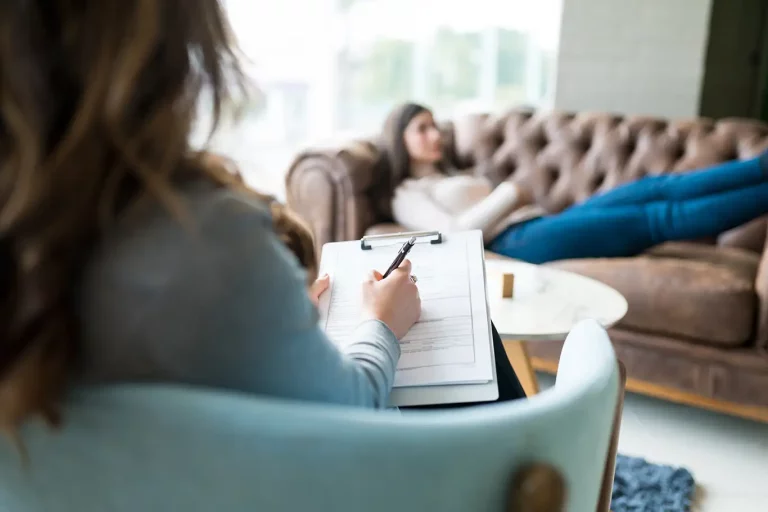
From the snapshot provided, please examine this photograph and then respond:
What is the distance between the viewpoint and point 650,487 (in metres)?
1.63

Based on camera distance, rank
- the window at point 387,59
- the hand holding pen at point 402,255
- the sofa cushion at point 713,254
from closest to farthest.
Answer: the hand holding pen at point 402,255
the sofa cushion at point 713,254
the window at point 387,59

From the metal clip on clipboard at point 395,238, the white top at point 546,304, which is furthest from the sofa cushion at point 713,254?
the metal clip on clipboard at point 395,238

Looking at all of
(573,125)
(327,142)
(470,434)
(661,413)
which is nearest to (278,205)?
(470,434)

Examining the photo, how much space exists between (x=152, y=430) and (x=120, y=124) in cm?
21

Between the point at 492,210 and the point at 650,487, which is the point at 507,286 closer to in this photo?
the point at 650,487

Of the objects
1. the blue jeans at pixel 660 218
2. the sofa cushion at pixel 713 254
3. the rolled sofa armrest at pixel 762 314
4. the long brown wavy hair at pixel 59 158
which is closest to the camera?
the long brown wavy hair at pixel 59 158

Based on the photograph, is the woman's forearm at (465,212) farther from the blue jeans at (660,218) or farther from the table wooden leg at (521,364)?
the table wooden leg at (521,364)

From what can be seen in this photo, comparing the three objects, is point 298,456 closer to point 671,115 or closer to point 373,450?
point 373,450

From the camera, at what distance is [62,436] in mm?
513

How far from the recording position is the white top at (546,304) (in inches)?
55.8

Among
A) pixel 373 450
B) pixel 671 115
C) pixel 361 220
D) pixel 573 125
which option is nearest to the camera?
pixel 373 450

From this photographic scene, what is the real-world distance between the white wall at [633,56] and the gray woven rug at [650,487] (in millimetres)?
1862

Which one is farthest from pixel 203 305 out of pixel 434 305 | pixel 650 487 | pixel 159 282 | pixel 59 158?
pixel 650 487

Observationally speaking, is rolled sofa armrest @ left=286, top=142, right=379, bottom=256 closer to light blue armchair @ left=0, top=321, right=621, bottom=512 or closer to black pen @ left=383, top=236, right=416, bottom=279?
black pen @ left=383, top=236, right=416, bottom=279
